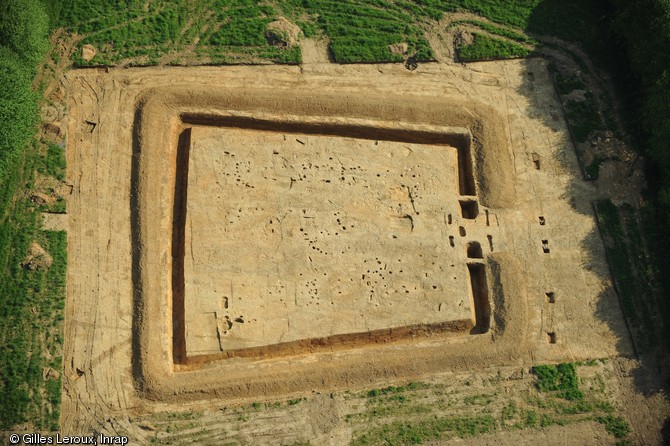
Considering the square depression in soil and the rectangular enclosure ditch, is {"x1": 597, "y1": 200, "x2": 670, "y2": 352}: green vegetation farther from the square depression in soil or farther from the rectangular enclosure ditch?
the square depression in soil

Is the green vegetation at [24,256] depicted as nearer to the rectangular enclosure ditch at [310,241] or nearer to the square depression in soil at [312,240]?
the rectangular enclosure ditch at [310,241]

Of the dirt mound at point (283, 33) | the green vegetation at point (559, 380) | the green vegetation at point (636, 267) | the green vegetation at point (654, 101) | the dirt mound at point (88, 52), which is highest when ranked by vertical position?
the dirt mound at point (283, 33)

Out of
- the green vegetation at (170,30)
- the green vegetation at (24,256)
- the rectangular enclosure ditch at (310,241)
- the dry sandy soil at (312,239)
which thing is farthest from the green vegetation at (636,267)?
the green vegetation at (24,256)

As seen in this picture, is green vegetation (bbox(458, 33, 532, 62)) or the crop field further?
green vegetation (bbox(458, 33, 532, 62))

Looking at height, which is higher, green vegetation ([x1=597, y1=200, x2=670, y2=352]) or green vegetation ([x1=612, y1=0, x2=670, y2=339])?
green vegetation ([x1=612, y1=0, x2=670, y2=339])

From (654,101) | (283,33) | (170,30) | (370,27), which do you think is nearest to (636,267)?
(654,101)

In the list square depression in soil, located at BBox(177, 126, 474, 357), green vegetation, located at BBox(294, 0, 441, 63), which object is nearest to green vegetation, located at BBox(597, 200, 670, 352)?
square depression in soil, located at BBox(177, 126, 474, 357)

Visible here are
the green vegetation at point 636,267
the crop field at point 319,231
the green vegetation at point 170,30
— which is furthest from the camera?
the green vegetation at point 170,30

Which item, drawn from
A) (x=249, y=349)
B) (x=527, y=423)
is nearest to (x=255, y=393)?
(x=249, y=349)
